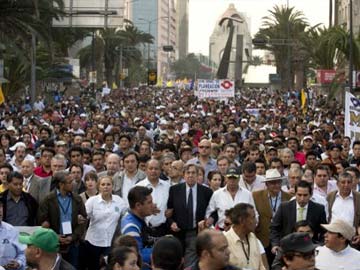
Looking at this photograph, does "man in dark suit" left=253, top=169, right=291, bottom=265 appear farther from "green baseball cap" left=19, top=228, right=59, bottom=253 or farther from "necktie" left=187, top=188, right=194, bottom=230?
"green baseball cap" left=19, top=228, right=59, bottom=253

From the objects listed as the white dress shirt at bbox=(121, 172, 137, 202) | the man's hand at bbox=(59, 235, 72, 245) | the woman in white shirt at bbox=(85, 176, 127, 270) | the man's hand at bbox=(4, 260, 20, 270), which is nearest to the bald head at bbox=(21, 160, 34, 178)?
the white dress shirt at bbox=(121, 172, 137, 202)

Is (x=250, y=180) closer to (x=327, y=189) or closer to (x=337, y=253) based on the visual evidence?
(x=327, y=189)

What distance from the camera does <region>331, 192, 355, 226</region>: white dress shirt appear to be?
36.1ft

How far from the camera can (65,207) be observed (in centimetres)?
1081

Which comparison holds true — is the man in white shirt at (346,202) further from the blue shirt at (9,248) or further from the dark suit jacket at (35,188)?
the blue shirt at (9,248)

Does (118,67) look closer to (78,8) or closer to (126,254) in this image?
(78,8)

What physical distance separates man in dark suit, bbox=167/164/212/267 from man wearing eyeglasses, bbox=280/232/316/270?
15.3ft

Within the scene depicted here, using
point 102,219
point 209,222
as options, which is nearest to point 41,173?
point 102,219

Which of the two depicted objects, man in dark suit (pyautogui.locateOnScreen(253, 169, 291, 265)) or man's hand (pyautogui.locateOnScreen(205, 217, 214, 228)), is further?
man's hand (pyautogui.locateOnScreen(205, 217, 214, 228))

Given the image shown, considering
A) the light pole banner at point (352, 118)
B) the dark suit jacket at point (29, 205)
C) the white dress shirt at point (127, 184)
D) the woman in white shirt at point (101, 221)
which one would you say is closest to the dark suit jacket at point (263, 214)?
the woman in white shirt at point (101, 221)

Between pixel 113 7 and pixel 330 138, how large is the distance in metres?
12.2

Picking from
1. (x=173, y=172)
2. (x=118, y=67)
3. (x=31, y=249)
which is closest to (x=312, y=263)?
(x=31, y=249)

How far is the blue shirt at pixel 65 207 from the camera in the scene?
10.8m

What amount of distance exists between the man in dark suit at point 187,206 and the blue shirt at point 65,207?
124 cm
